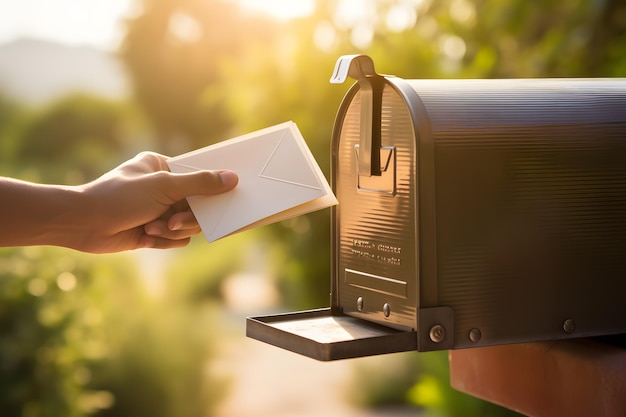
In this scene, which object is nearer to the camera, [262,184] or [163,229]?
[262,184]

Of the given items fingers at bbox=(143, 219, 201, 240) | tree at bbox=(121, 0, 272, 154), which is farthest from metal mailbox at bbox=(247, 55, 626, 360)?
tree at bbox=(121, 0, 272, 154)

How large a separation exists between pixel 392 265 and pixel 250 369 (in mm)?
5063

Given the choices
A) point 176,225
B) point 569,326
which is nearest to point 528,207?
point 569,326

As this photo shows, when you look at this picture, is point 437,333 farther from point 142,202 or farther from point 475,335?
point 142,202

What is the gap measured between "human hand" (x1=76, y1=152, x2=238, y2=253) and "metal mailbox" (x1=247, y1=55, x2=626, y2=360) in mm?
264

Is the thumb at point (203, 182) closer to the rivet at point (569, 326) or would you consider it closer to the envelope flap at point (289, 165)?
the envelope flap at point (289, 165)

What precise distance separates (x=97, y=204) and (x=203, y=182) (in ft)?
0.75

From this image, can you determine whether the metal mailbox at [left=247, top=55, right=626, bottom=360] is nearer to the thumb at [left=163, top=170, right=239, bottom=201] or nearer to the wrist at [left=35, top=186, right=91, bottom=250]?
the thumb at [left=163, top=170, right=239, bottom=201]

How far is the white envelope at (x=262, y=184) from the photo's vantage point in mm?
1552

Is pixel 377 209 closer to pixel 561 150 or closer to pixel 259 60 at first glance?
pixel 561 150

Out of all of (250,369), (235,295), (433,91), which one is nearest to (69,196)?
(433,91)

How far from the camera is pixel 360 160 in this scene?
1597 millimetres

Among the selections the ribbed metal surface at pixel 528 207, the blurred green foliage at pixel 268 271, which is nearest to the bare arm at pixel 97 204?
the ribbed metal surface at pixel 528 207

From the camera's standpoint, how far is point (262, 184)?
160 cm
